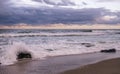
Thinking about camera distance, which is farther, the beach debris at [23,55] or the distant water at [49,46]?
the distant water at [49,46]

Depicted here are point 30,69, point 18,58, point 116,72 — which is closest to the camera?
point 116,72

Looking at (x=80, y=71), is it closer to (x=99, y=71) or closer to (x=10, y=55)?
(x=99, y=71)

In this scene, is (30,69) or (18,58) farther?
(18,58)

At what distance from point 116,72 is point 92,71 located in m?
0.56

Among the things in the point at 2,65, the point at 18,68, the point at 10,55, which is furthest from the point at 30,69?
the point at 10,55

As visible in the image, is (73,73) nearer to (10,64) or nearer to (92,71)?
(92,71)

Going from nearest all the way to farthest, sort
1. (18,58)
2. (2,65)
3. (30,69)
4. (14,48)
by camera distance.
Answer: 1. (30,69)
2. (2,65)
3. (18,58)
4. (14,48)

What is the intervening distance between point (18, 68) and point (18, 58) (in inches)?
73.5

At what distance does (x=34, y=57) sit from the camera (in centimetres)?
971

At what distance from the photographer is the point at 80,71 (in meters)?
6.60

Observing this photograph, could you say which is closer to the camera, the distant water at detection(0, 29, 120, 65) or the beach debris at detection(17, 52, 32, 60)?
the beach debris at detection(17, 52, 32, 60)

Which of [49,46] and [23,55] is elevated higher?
[23,55]

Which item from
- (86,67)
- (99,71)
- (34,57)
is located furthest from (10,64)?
(99,71)

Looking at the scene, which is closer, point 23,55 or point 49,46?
point 23,55
